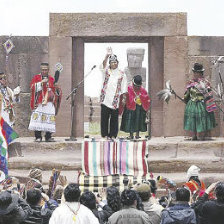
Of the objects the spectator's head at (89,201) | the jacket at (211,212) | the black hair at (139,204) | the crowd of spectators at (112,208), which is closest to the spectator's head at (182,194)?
the crowd of spectators at (112,208)

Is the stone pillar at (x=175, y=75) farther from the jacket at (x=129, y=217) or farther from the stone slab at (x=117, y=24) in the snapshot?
the jacket at (x=129, y=217)

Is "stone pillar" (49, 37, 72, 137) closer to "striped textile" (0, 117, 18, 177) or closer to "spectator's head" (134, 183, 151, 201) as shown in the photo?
"striped textile" (0, 117, 18, 177)

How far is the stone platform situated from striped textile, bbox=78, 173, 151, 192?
1.73 m

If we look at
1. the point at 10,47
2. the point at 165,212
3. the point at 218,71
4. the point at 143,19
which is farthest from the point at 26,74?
the point at 165,212

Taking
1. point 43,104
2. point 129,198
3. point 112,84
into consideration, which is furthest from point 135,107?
point 129,198

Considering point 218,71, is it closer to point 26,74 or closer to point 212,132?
point 212,132

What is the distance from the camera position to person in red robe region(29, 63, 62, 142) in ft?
41.1

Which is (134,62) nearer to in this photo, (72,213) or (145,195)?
(145,195)

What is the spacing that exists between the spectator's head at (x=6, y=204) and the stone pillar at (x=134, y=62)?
59.9ft

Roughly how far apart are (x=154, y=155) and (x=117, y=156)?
2202 millimetres

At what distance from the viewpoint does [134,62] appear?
23828 millimetres

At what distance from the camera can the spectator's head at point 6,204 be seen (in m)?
5.55

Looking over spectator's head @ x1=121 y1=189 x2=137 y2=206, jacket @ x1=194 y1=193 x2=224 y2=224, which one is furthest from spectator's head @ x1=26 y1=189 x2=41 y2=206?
jacket @ x1=194 y1=193 x2=224 y2=224

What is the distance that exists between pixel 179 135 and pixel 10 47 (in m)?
4.38
